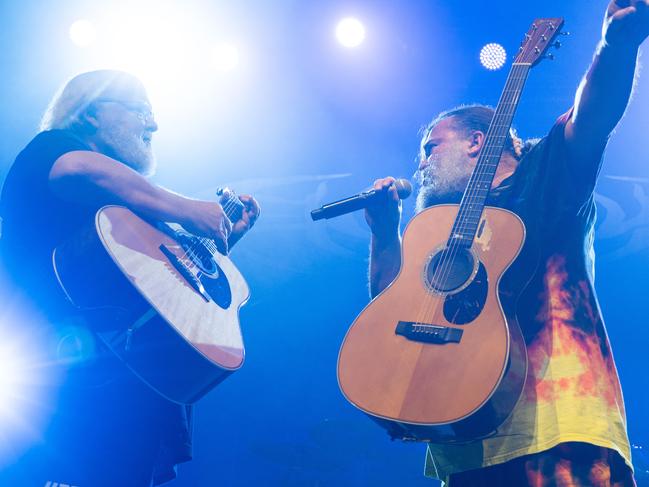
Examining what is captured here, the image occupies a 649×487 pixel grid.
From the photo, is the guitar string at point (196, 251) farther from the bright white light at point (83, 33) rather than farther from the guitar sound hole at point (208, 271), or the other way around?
the bright white light at point (83, 33)

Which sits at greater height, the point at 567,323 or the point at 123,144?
the point at 123,144

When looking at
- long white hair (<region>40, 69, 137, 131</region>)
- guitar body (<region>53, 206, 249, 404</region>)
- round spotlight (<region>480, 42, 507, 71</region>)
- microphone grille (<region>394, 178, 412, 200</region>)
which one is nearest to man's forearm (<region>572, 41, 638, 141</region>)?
microphone grille (<region>394, 178, 412, 200</region>)

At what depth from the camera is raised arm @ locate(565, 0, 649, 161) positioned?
1.50 m

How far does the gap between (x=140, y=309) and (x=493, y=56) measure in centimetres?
359

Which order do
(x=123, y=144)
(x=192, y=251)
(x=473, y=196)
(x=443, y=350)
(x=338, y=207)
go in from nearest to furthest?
(x=443, y=350) → (x=473, y=196) → (x=338, y=207) → (x=192, y=251) → (x=123, y=144)

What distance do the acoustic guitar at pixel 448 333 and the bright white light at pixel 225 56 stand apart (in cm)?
311

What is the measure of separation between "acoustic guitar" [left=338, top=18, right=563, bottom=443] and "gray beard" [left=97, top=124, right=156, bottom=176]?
1.58 metres

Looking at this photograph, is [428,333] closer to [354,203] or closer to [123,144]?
[354,203]

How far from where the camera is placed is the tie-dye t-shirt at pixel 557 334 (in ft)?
4.87

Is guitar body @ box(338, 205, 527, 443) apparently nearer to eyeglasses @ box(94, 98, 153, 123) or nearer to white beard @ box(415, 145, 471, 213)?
white beard @ box(415, 145, 471, 213)

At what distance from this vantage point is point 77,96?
279cm

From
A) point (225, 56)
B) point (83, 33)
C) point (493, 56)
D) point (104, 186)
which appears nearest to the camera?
point (104, 186)

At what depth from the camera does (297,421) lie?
512cm

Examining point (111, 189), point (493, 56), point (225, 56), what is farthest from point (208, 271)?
point (493, 56)
